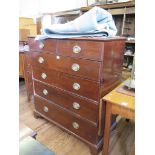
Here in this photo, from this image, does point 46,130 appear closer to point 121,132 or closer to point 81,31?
point 121,132

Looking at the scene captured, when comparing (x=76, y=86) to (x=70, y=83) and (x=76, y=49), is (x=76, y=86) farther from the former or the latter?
(x=76, y=49)

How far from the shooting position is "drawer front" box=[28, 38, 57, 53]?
1.29 meters

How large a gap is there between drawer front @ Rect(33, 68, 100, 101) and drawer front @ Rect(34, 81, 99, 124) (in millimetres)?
57

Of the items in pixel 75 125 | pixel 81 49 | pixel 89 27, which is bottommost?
pixel 75 125

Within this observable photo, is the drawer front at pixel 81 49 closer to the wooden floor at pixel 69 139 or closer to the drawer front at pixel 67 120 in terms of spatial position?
the drawer front at pixel 67 120

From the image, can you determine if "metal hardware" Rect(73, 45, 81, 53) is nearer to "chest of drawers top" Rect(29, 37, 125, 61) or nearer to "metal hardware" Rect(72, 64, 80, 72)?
"chest of drawers top" Rect(29, 37, 125, 61)

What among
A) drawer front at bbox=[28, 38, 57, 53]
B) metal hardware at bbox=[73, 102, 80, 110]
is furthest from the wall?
metal hardware at bbox=[73, 102, 80, 110]

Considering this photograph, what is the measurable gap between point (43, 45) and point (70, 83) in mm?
443

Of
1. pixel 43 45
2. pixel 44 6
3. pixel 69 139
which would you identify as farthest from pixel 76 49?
pixel 44 6

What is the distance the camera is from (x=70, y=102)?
4.30ft
